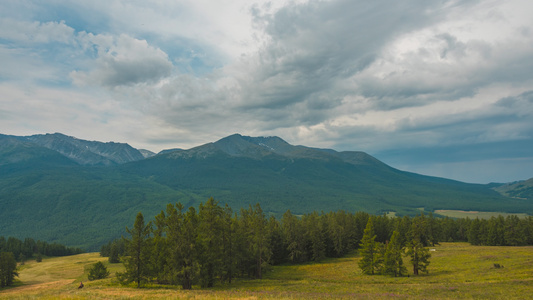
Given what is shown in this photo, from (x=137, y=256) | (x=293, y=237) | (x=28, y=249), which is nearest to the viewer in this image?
(x=137, y=256)

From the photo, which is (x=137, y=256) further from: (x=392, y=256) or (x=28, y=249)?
(x=28, y=249)

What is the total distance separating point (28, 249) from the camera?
474 feet

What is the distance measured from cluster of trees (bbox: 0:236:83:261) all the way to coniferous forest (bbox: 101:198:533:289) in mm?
118411

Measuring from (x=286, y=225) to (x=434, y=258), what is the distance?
1548 inches

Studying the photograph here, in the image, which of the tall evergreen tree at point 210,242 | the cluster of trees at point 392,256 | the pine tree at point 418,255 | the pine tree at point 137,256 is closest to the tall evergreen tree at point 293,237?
the cluster of trees at point 392,256

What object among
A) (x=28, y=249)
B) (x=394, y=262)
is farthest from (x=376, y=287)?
(x=28, y=249)

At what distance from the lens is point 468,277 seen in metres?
45.8

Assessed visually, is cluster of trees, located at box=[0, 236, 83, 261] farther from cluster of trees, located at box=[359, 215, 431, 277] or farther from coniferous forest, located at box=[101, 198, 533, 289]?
cluster of trees, located at box=[359, 215, 431, 277]

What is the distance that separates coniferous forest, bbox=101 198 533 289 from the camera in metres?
44.4

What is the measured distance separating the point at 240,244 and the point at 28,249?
153 metres

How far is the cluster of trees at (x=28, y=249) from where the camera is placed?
445ft

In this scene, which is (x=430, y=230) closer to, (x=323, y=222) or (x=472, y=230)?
(x=472, y=230)

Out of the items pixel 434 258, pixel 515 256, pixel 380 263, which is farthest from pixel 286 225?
pixel 515 256

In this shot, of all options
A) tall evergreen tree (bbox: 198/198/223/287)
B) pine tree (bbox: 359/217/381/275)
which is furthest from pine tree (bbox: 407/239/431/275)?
tall evergreen tree (bbox: 198/198/223/287)
